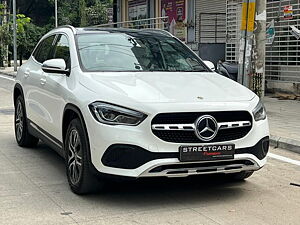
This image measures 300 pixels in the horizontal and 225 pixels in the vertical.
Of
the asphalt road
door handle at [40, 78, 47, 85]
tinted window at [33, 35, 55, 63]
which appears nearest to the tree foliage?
tinted window at [33, 35, 55, 63]

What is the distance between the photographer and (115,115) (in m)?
4.44

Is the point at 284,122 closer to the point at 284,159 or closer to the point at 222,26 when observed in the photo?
the point at 284,159

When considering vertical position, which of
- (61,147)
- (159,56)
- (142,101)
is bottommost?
(61,147)

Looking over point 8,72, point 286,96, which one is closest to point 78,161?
point 286,96

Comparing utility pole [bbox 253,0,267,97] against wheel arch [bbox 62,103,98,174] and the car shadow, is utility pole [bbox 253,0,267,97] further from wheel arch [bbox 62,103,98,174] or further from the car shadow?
wheel arch [bbox 62,103,98,174]

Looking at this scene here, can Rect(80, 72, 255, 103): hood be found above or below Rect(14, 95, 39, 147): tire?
above

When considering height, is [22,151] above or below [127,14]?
below

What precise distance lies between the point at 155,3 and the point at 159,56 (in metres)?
18.5

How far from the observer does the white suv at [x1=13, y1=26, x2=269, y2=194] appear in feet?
14.4

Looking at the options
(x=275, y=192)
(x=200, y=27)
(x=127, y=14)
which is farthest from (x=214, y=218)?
(x=127, y=14)

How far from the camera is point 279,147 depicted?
7832mm

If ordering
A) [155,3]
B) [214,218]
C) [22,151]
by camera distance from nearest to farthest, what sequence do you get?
1. [214,218]
2. [22,151]
3. [155,3]

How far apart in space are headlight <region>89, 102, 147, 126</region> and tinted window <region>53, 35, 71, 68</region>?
3.85 feet

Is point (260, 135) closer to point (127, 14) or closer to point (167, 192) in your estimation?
point (167, 192)
